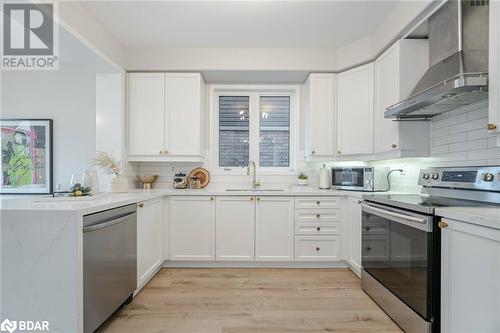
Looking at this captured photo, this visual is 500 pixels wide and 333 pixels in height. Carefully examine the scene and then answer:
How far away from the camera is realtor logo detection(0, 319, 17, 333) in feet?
4.91

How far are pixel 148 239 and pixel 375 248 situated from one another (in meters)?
2.05

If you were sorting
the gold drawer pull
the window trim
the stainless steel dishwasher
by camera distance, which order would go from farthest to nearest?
the window trim < the stainless steel dishwasher < the gold drawer pull

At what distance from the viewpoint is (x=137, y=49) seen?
3.23 metres

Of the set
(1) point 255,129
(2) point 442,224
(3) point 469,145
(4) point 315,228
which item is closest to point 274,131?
(1) point 255,129

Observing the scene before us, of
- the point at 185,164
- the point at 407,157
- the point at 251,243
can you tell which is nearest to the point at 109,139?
the point at 185,164

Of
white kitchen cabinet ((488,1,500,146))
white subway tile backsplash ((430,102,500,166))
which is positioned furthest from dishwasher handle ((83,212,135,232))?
white subway tile backsplash ((430,102,500,166))

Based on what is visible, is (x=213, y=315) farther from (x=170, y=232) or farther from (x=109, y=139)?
(x=109, y=139)

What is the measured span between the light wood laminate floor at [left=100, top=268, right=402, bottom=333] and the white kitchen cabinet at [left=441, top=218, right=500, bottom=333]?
598mm

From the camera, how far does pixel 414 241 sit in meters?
1.70

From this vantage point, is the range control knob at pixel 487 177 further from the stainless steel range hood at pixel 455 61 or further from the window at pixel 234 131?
the window at pixel 234 131

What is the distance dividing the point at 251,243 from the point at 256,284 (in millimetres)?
508

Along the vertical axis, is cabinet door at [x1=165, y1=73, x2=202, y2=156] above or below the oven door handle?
above

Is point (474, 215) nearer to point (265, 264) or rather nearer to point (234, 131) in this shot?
point (265, 264)

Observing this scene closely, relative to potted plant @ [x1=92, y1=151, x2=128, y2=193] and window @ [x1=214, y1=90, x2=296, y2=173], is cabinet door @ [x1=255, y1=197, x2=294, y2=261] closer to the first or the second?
window @ [x1=214, y1=90, x2=296, y2=173]
